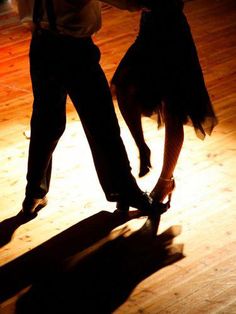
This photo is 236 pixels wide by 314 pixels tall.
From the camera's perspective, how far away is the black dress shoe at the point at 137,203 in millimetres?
2547

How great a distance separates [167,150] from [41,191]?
25.3 inches

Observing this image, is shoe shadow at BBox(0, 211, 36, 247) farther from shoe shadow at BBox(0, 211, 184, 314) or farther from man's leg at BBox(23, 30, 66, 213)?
shoe shadow at BBox(0, 211, 184, 314)

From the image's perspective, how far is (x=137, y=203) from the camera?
2564mm

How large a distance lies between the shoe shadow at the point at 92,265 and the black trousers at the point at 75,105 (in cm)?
18

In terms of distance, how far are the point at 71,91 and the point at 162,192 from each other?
0.70 meters

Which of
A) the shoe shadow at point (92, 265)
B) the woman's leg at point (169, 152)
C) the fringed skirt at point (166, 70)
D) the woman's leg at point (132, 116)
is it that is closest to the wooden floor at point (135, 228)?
the shoe shadow at point (92, 265)

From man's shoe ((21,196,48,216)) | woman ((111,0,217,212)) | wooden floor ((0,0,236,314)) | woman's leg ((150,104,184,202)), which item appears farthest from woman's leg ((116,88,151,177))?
man's shoe ((21,196,48,216))

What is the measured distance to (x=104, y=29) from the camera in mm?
5801

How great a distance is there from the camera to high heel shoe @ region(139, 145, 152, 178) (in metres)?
2.66

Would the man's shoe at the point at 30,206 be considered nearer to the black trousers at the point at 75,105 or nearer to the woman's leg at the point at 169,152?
the black trousers at the point at 75,105

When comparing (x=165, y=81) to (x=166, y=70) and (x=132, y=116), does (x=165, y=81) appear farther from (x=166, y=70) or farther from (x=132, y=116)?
(x=132, y=116)

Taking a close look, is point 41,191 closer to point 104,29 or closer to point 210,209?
point 210,209

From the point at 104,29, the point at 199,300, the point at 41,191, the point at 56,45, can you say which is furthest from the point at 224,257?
the point at 104,29

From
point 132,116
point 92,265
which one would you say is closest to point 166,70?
point 132,116
